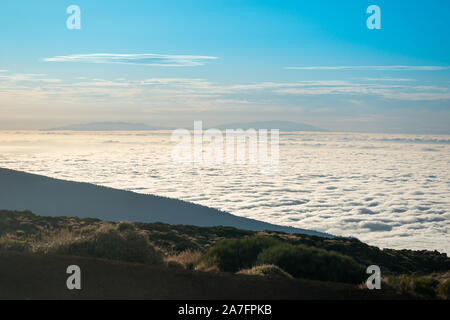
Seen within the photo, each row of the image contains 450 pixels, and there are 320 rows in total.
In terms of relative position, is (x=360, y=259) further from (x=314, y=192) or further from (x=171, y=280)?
(x=314, y=192)

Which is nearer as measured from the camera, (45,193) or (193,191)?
(45,193)

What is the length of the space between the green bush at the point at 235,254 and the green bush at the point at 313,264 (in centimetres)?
58

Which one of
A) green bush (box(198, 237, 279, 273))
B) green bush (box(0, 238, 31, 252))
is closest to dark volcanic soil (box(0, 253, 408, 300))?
green bush (box(0, 238, 31, 252))

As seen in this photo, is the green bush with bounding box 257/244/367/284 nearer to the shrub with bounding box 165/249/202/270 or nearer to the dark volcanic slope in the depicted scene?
the shrub with bounding box 165/249/202/270

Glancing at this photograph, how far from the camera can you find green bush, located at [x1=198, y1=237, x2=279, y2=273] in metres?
12.7

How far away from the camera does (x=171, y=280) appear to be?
886 cm

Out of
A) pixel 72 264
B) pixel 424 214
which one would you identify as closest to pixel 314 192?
pixel 424 214

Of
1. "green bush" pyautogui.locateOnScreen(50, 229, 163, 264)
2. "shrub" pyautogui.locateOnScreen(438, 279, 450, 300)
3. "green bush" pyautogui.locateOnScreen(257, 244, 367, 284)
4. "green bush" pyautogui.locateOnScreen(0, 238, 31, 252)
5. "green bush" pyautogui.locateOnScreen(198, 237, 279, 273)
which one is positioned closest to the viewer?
"shrub" pyautogui.locateOnScreen(438, 279, 450, 300)

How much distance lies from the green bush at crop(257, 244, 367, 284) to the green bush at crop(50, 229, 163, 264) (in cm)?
310

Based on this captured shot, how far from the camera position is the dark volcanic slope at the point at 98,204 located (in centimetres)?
11456

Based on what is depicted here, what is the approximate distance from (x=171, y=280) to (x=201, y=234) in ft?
66.9

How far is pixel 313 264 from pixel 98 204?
117 metres
